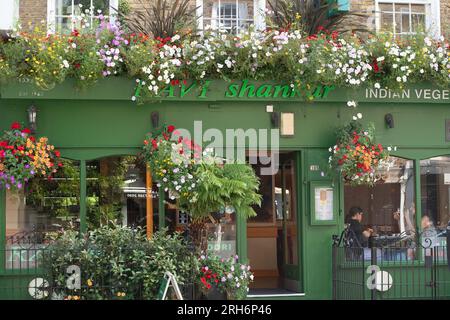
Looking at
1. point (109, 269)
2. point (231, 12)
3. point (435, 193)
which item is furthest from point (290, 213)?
point (109, 269)

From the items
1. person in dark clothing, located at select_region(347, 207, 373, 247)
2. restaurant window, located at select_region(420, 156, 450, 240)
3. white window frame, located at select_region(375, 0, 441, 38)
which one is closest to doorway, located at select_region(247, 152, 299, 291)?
person in dark clothing, located at select_region(347, 207, 373, 247)

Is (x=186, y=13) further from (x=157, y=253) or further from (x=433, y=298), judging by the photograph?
(x=433, y=298)

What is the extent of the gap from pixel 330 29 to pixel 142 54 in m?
3.17

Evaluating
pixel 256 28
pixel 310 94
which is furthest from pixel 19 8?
pixel 310 94

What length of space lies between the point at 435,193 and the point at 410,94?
1.83m

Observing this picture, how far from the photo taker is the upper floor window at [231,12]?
12.8 metres

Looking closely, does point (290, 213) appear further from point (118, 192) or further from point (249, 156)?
point (118, 192)

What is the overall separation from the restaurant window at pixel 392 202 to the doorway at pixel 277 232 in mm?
1254

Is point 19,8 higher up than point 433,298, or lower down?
higher up

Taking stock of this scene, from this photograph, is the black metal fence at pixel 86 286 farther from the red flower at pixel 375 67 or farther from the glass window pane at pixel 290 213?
the red flower at pixel 375 67

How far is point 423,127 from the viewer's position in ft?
42.4

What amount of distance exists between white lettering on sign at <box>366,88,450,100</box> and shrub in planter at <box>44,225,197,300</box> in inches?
185

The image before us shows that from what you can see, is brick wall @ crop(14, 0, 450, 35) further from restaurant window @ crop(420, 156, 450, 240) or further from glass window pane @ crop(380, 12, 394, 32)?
→ restaurant window @ crop(420, 156, 450, 240)
